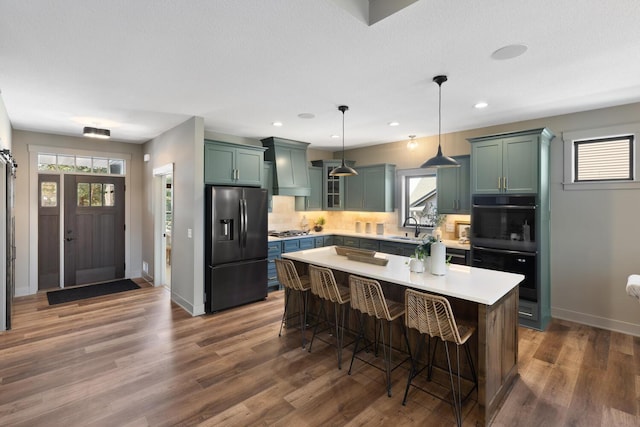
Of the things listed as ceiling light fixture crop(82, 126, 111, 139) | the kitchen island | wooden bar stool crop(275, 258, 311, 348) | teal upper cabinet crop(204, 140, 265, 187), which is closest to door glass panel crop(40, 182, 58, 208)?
ceiling light fixture crop(82, 126, 111, 139)

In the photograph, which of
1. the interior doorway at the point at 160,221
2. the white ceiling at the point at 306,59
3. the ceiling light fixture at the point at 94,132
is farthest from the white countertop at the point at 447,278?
the ceiling light fixture at the point at 94,132

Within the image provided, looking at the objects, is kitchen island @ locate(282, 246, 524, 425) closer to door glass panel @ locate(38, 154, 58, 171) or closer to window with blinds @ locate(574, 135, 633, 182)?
window with blinds @ locate(574, 135, 633, 182)

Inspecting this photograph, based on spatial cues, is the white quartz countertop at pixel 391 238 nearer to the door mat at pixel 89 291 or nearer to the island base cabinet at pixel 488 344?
the island base cabinet at pixel 488 344

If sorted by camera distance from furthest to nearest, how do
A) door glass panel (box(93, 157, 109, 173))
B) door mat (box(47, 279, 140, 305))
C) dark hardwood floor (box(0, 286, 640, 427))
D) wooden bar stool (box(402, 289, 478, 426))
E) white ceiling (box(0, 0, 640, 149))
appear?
door glass panel (box(93, 157, 109, 173))
door mat (box(47, 279, 140, 305))
dark hardwood floor (box(0, 286, 640, 427))
wooden bar stool (box(402, 289, 478, 426))
white ceiling (box(0, 0, 640, 149))

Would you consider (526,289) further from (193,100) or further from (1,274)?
(1,274)

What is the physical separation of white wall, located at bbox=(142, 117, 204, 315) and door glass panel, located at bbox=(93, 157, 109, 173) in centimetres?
145

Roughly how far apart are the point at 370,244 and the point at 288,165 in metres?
2.06

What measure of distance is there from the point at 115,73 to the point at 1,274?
9.29ft

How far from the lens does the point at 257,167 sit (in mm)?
5023

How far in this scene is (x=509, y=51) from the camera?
7.80 feet

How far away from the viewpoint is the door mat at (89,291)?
4.92 metres

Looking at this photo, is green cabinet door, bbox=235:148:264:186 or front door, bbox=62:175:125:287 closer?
green cabinet door, bbox=235:148:264:186

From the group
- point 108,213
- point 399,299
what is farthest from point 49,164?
point 399,299

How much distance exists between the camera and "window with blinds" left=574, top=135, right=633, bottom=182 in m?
3.75
